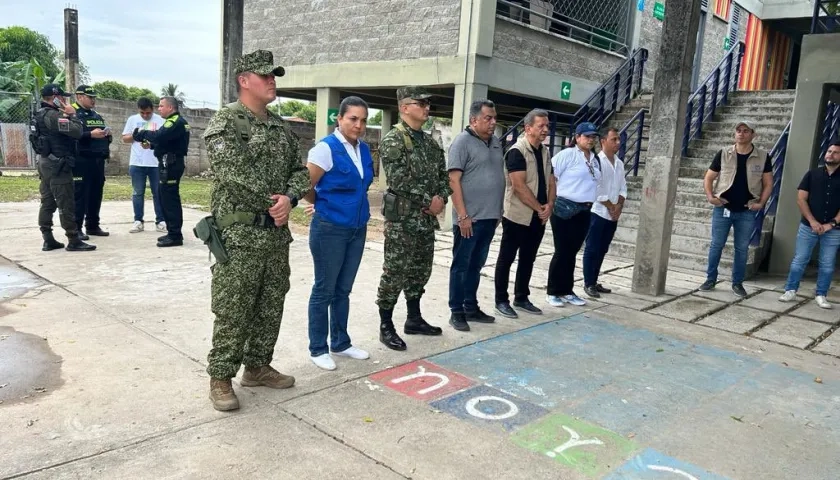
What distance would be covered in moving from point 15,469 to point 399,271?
238cm

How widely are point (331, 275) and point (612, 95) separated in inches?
387

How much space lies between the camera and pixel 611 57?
11.9 metres

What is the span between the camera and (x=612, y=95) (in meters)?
11.9

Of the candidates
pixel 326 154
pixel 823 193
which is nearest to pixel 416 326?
pixel 326 154

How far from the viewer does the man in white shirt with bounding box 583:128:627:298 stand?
19.1 feet

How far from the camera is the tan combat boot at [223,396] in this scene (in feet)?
10.1

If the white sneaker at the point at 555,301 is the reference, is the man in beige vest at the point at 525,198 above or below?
above

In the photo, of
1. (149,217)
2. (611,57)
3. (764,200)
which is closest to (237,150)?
(764,200)

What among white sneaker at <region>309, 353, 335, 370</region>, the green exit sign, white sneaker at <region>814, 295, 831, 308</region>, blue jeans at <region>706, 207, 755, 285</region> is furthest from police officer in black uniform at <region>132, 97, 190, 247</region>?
the green exit sign

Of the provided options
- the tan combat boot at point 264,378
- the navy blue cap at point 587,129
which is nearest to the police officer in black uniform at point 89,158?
the tan combat boot at point 264,378

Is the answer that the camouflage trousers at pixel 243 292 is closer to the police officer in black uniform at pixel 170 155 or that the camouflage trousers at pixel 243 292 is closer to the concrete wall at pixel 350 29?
the police officer in black uniform at pixel 170 155

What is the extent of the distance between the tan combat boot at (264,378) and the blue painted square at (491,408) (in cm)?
86

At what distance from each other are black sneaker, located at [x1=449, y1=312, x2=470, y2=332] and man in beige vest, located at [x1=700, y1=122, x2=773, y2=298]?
330 centimetres

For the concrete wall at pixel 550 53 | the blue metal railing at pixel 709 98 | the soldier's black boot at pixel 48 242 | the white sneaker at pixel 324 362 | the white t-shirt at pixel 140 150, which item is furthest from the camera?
the blue metal railing at pixel 709 98
